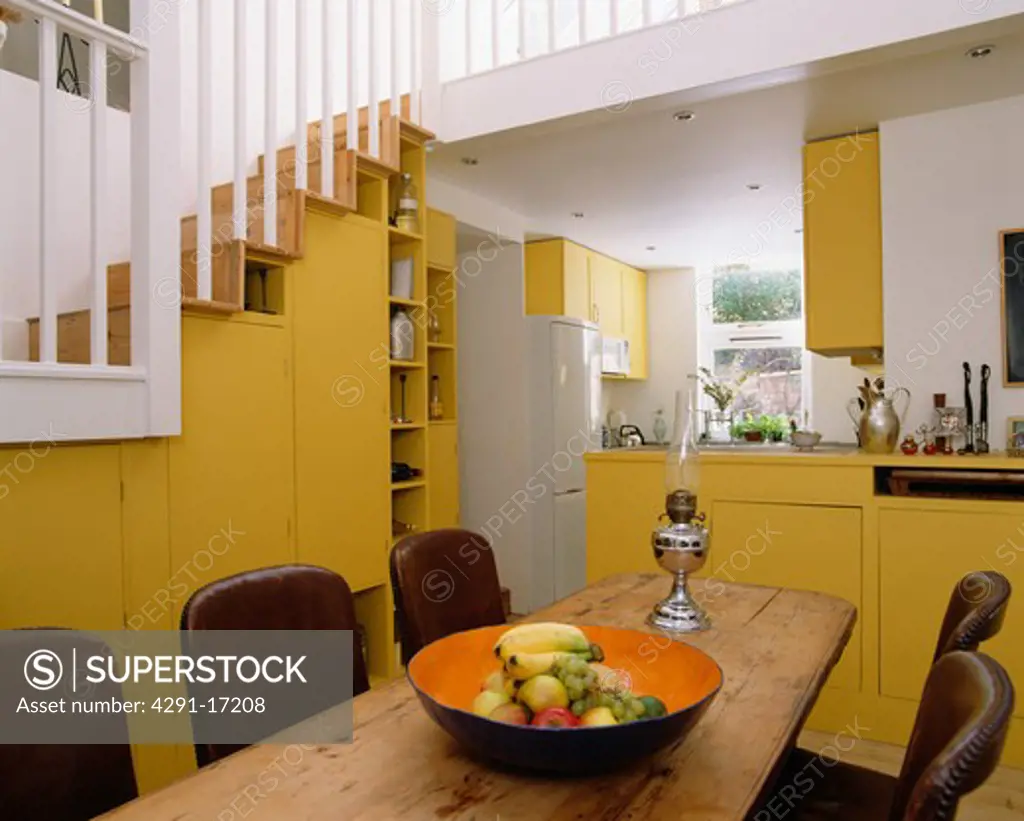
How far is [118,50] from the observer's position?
2.12 m

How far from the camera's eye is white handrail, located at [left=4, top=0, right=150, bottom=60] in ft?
6.07

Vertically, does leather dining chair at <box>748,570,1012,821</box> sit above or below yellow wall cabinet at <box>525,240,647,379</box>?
below

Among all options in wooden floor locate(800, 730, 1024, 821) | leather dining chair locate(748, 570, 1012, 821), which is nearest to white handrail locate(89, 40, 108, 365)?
leather dining chair locate(748, 570, 1012, 821)

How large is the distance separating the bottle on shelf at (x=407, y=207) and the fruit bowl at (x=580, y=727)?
252 centimetres

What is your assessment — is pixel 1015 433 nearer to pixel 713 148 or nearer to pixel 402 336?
pixel 713 148

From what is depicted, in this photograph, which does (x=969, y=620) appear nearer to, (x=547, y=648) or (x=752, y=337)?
(x=547, y=648)

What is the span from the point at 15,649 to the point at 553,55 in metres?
2.95

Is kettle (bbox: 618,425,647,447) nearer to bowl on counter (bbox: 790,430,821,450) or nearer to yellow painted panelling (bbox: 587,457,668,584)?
bowl on counter (bbox: 790,430,821,450)

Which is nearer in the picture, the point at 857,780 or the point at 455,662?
Answer: the point at 455,662

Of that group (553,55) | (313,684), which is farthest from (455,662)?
(553,55)

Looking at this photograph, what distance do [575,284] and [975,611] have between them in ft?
14.4

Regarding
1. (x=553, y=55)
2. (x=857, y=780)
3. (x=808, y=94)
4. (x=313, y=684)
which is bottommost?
(x=857, y=780)

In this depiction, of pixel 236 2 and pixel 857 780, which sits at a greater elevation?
pixel 236 2

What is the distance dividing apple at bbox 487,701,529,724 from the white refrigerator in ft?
12.1
